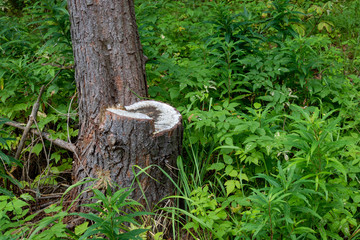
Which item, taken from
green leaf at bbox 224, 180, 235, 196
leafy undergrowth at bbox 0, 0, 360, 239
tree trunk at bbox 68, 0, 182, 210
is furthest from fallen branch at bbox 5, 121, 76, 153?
green leaf at bbox 224, 180, 235, 196

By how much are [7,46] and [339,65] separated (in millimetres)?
3854

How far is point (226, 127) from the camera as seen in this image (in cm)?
245

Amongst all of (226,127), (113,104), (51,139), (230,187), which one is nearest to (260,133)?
(226,127)

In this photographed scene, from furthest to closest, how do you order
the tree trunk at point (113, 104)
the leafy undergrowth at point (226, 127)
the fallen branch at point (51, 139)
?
the fallen branch at point (51, 139) < the tree trunk at point (113, 104) < the leafy undergrowth at point (226, 127)

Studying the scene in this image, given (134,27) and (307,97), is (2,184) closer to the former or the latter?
(134,27)

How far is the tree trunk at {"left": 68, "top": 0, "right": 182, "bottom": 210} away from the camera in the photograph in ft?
7.62

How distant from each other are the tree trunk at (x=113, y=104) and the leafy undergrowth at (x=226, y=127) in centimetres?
23

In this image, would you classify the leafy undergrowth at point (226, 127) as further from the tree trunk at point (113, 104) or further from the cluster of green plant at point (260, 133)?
the tree trunk at point (113, 104)

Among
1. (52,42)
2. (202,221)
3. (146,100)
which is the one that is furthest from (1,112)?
(202,221)

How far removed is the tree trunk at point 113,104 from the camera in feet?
7.62

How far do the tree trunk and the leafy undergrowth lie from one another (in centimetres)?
23

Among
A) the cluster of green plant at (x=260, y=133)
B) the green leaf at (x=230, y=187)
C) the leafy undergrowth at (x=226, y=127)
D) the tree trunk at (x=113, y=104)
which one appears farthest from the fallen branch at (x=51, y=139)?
the green leaf at (x=230, y=187)

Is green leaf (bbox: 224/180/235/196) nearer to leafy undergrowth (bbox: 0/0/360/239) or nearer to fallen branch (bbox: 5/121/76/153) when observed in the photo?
leafy undergrowth (bbox: 0/0/360/239)

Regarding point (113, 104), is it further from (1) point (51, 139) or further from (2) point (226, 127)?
(2) point (226, 127)
